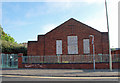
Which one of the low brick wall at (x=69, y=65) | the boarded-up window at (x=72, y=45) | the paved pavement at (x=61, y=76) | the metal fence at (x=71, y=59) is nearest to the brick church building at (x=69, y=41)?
the boarded-up window at (x=72, y=45)

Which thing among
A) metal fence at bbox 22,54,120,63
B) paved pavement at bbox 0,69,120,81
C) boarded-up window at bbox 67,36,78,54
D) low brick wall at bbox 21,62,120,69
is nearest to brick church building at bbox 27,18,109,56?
boarded-up window at bbox 67,36,78,54

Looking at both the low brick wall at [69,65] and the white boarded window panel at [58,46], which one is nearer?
the low brick wall at [69,65]

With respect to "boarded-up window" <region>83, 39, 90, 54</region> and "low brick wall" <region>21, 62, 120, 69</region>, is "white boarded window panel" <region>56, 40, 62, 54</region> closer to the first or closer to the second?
"boarded-up window" <region>83, 39, 90, 54</region>

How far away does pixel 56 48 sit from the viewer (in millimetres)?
22141

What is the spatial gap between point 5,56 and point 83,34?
13774 millimetres

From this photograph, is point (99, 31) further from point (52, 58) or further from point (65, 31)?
point (52, 58)

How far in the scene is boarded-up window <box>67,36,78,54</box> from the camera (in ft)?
72.0

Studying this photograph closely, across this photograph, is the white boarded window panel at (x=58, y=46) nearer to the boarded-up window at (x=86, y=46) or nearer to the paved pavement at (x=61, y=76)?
the boarded-up window at (x=86, y=46)

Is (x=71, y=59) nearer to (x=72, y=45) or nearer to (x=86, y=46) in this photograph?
(x=72, y=45)

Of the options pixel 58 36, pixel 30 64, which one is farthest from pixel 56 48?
pixel 30 64

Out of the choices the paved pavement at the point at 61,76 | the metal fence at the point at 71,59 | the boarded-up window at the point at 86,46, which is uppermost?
the boarded-up window at the point at 86,46

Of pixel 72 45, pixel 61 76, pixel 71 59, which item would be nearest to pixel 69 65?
pixel 71 59

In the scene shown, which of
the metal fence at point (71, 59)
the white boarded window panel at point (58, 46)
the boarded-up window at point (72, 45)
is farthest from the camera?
the white boarded window panel at point (58, 46)

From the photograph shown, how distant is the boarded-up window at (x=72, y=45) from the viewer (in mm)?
21953
